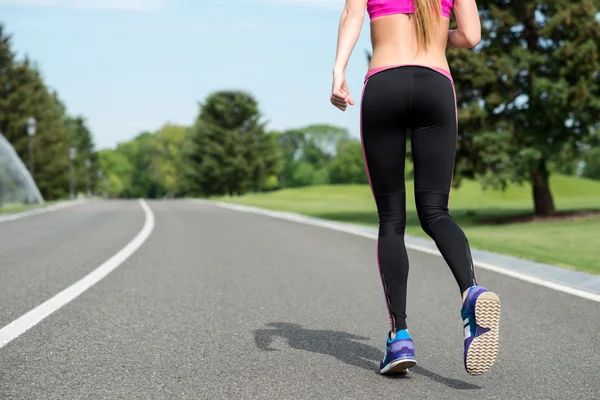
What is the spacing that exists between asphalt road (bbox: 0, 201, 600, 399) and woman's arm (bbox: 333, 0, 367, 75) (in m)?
1.57

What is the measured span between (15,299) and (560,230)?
14.1 m

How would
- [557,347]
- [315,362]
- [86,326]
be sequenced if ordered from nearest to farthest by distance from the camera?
[315,362], [557,347], [86,326]

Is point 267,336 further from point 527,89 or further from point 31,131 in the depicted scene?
point 31,131

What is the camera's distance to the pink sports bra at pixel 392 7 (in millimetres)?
3518

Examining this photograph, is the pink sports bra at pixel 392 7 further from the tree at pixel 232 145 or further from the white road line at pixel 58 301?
the tree at pixel 232 145

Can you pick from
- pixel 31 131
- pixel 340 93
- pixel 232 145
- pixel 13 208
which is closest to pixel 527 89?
pixel 340 93

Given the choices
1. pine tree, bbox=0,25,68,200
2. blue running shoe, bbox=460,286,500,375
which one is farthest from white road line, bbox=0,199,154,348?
pine tree, bbox=0,25,68,200

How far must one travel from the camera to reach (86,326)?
4871mm

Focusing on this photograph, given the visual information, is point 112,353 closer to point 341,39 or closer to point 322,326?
point 322,326

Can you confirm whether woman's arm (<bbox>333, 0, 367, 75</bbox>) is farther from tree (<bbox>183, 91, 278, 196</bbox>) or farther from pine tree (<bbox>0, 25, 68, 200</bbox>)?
tree (<bbox>183, 91, 278, 196</bbox>)

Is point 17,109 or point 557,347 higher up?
point 17,109

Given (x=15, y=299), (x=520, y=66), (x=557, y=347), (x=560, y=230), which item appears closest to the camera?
(x=557, y=347)

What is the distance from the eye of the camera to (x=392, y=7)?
3539mm

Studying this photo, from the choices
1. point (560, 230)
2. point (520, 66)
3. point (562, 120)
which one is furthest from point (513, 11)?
point (560, 230)
